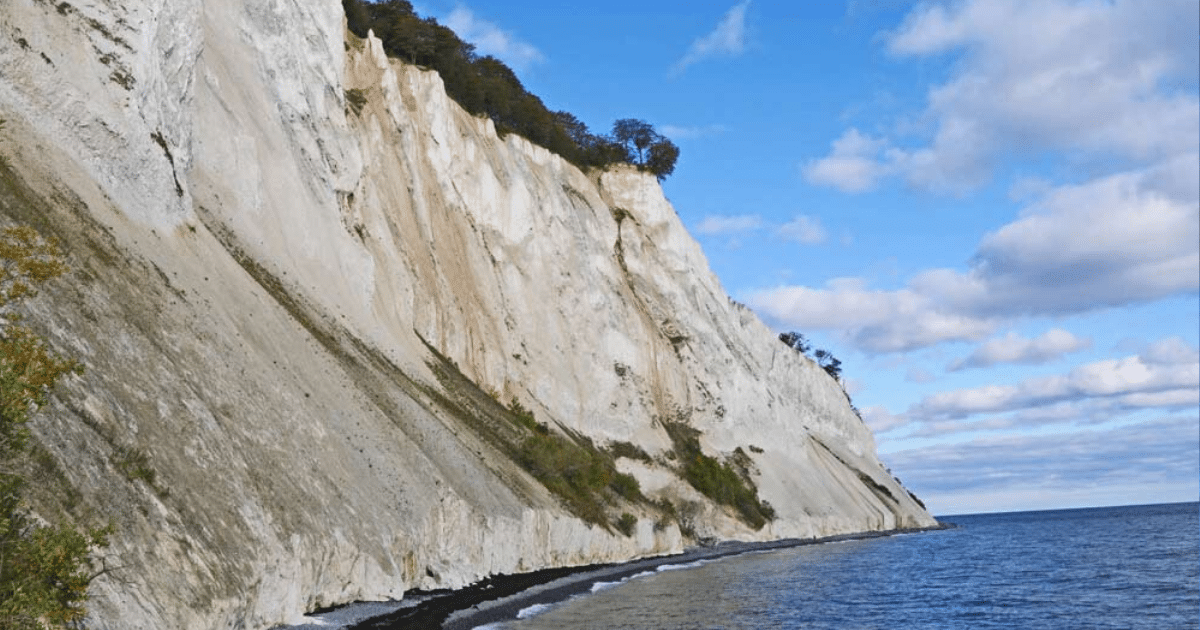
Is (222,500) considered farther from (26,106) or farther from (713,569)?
(713,569)

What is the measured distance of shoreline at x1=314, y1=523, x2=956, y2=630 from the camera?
25938mm

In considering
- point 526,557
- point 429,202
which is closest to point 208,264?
point 526,557

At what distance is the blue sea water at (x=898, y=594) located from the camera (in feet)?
113

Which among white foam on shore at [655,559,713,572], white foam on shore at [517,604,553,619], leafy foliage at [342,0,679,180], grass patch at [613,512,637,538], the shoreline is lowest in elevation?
white foam on shore at [517,604,553,619]

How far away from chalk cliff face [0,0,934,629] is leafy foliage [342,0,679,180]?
3861mm

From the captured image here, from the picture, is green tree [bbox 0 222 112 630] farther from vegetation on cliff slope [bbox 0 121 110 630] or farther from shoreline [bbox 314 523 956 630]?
shoreline [bbox 314 523 956 630]

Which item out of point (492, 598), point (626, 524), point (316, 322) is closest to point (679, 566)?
point (626, 524)

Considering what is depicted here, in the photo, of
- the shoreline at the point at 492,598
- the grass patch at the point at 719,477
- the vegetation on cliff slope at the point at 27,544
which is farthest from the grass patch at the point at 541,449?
the vegetation on cliff slope at the point at 27,544

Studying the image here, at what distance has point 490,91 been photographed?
77.6 m

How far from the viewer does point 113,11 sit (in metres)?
32.5

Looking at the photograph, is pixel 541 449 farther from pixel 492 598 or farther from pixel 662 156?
pixel 662 156

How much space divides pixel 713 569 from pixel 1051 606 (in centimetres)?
1893

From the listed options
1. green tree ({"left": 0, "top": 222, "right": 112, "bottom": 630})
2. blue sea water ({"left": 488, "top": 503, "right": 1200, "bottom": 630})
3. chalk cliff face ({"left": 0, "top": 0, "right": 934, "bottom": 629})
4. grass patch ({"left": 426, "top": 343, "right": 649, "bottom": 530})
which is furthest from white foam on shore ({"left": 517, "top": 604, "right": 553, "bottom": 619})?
green tree ({"left": 0, "top": 222, "right": 112, "bottom": 630})

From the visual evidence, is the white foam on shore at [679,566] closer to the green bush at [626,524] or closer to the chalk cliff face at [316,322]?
the chalk cliff face at [316,322]
